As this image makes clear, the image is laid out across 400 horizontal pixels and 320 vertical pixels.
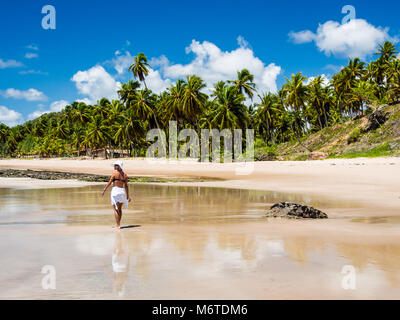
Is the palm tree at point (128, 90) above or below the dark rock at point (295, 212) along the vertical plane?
above

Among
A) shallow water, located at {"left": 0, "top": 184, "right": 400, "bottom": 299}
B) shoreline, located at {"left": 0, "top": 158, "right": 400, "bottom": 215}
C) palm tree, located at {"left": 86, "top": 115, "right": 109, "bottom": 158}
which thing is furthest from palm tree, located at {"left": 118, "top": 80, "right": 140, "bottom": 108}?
shallow water, located at {"left": 0, "top": 184, "right": 400, "bottom": 299}

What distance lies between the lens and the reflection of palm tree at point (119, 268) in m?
4.70

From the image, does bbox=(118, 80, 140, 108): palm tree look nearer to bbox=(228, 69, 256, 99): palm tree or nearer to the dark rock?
bbox=(228, 69, 256, 99): palm tree

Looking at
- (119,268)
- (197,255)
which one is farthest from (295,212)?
(119,268)

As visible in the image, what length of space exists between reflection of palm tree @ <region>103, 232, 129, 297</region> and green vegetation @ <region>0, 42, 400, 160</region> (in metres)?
32.1

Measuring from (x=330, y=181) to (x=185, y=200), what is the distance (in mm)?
10916

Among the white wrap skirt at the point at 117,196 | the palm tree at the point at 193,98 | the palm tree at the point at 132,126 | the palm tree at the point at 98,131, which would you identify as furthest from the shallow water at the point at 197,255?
the palm tree at the point at 98,131

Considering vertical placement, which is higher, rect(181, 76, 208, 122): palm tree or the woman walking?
rect(181, 76, 208, 122): palm tree

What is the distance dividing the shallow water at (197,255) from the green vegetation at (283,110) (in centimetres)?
2848

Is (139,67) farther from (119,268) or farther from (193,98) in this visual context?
(119,268)

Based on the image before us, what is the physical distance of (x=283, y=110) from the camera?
240 ft

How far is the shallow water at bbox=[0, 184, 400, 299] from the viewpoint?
15.1ft

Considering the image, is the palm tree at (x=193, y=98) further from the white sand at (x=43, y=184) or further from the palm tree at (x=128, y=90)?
the white sand at (x=43, y=184)
